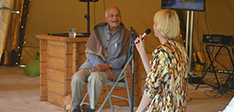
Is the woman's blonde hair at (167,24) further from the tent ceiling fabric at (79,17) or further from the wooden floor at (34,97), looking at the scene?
the tent ceiling fabric at (79,17)

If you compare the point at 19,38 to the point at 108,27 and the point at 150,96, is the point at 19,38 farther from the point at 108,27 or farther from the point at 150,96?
the point at 150,96

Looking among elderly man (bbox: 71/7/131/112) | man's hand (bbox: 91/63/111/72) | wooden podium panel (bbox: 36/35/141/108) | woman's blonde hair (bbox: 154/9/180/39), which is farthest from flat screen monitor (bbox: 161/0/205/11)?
woman's blonde hair (bbox: 154/9/180/39)

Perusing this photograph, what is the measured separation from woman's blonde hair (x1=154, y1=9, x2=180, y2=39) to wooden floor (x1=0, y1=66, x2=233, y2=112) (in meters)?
1.82

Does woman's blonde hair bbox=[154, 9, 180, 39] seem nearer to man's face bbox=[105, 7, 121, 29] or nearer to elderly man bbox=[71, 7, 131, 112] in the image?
elderly man bbox=[71, 7, 131, 112]

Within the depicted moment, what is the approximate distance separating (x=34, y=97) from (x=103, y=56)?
4.61ft

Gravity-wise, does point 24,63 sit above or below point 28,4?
below

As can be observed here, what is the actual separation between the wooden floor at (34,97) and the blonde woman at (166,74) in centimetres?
173

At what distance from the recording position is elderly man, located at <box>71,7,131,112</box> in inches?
120

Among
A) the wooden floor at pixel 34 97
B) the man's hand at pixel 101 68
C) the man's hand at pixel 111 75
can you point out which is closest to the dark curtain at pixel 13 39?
the wooden floor at pixel 34 97

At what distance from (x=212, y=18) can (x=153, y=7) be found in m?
1.25

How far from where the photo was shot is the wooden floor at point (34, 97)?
3.58 meters

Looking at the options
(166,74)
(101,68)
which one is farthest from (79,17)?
(166,74)

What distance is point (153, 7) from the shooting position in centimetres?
648

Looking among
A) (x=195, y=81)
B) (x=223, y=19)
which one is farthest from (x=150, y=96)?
(x=223, y=19)
